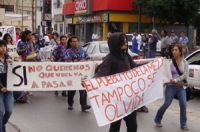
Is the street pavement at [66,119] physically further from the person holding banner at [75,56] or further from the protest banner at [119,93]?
the protest banner at [119,93]

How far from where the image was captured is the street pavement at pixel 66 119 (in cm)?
709

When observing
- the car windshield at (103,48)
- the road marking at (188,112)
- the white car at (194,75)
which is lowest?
the road marking at (188,112)

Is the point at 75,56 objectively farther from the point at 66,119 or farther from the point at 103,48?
the point at 103,48

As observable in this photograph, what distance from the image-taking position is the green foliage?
31.3m

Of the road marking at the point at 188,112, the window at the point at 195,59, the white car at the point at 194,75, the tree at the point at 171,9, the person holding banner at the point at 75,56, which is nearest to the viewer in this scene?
the road marking at the point at 188,112

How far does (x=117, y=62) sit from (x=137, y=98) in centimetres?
66

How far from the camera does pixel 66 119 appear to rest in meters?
7.86

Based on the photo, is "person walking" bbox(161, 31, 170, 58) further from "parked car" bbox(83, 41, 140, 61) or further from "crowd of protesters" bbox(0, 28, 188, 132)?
"crowd of protesters" bbox(0, 28, 188, 132)

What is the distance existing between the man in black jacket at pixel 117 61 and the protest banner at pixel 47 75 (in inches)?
87.6

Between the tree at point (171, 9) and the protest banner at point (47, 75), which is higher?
the tree at point (171, 9)

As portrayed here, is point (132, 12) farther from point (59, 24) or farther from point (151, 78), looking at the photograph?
point (151, 78)

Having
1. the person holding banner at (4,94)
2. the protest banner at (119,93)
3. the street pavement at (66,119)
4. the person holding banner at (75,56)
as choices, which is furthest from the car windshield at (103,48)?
the protest banner at (119,93)

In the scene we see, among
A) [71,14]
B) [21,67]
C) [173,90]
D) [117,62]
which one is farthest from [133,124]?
[71,14]

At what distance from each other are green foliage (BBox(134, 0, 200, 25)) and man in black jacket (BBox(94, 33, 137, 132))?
26614 mm
